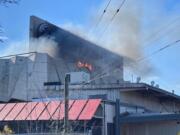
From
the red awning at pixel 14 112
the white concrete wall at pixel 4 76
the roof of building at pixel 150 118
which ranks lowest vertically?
the roof of building at pixel 150 118

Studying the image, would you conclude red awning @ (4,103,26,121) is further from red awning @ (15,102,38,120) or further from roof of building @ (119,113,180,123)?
roof of building @ (119,113,180,123)

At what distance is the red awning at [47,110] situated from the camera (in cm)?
2567

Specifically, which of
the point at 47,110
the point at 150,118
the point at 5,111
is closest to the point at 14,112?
the point at 5,111

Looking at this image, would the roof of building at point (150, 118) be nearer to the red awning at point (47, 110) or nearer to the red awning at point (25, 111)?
the red awning at point (47, 110)

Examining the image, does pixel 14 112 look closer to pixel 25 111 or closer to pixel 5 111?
pixel 5 111

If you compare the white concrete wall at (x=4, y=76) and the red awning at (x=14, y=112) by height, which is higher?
the white concrete wall at (x=4, y=76)

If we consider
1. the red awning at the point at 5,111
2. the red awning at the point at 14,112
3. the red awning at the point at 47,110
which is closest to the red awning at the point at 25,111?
the red awning at the point at 47,110

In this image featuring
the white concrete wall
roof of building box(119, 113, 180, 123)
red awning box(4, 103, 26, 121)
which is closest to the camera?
roof of building box(119, 113, 180, 123)

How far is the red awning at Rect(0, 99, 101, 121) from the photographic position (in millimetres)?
25672

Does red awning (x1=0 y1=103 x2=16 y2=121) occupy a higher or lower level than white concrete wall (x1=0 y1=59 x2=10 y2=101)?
lower

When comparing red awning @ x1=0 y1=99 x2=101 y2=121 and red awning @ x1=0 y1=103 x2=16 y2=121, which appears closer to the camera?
red awning @ x1=0 y1=99 x2=101 y2=121

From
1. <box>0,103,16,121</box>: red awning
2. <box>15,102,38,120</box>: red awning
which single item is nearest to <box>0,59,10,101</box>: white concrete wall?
<box>0,103,16,121</box>: red awning

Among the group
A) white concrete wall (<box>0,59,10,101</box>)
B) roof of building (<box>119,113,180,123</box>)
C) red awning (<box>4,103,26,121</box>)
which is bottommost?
roof of building (<box>119,113,180,123</box>)

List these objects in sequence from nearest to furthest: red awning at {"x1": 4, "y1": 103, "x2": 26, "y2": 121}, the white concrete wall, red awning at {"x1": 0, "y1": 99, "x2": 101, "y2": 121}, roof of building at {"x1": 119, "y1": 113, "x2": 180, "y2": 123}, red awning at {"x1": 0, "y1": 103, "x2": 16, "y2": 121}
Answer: red awning at {"x1": 0, "y1": 99, "x2": 101, "y2": 121} → roof of building at {"x1": 119, "y1": 113, "x2": 180, "y2": 123} → red awning at {"x1": 4, "y1": 103, "x2": 26, "y2": 121} → red awning at {"x1": 0, "y1": 103, "x2": 16, "y2": 121} → the white concrete wall
